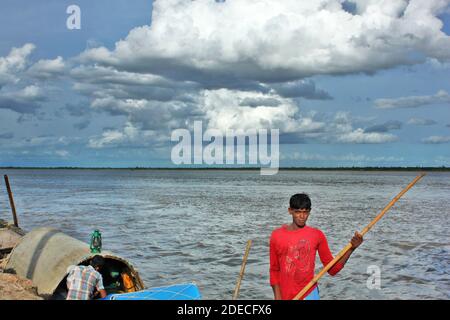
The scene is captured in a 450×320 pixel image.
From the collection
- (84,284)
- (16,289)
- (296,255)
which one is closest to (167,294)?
(84,284)

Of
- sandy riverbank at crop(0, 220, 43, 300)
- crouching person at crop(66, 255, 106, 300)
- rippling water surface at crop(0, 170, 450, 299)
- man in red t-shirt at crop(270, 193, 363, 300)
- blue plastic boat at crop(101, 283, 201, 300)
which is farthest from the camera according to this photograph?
rippling water surface at crop(0, 170, 450, 299)

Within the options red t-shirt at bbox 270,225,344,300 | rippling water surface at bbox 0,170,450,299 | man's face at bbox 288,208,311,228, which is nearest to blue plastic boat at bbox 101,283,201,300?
rippling water surface at bbox 0,170,450,299

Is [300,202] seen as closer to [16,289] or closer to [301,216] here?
[301,216]

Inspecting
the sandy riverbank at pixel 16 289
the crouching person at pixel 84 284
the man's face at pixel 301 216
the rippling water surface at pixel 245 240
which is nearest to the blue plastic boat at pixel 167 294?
the crouching person at pixel 84 284

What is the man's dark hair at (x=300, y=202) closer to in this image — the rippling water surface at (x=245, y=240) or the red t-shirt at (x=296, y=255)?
the red t-shirt at (x=296, y=255)

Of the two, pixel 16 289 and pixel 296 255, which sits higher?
pixel 296 255

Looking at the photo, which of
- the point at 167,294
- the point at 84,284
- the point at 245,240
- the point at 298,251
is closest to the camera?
the point at 298,251

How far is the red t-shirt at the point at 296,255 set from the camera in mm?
5121

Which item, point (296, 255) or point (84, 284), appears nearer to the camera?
point (296, 255)

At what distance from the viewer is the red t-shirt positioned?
5.12 metres

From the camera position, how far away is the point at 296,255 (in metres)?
5.13

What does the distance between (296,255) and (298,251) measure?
0.17ft

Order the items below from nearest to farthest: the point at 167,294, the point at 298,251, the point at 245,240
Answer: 1. the point at 298,251
2. the point at 167,294
3. the point at 245,240

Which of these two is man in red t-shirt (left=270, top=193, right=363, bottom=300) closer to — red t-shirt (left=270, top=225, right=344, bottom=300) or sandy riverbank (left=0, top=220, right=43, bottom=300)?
red t-shirt (left=270, top=225, right=344, bottom=300)
